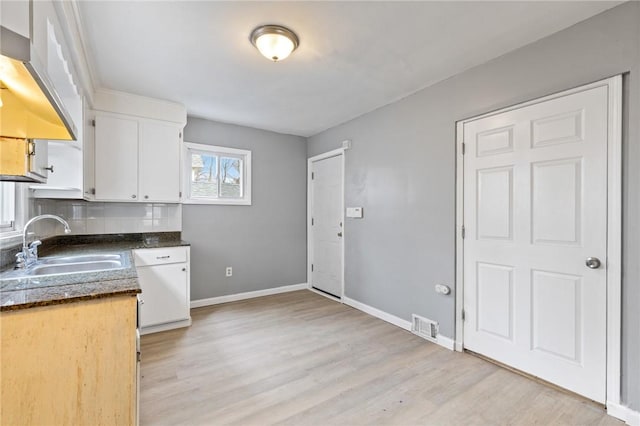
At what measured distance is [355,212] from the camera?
12.0 feet

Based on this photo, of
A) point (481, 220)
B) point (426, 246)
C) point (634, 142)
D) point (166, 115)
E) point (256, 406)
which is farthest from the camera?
point (166, 115)

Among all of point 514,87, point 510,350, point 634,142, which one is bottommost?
point 510,350

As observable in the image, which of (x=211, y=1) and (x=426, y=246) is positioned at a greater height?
(x=211, y=1)

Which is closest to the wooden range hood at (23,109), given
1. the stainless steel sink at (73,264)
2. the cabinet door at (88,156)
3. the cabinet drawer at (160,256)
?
the stainless steel sink at (73,264)

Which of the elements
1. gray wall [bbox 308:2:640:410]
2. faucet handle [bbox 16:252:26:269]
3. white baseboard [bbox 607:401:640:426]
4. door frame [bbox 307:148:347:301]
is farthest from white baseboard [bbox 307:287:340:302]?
faucet handle [bbox 16:252:26:269]

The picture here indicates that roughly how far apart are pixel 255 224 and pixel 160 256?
1.45 meters

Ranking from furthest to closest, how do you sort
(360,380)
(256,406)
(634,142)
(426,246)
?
(426,246) → (360,380) → (256,406) → (634,142)

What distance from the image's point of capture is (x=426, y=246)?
282 cm

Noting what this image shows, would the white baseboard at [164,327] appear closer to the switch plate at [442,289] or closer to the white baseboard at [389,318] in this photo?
the white baseboard at [389,318]

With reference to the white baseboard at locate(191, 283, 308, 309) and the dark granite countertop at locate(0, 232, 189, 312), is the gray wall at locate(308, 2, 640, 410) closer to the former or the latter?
the white baseboard at locate(191, 283, 308, 309)

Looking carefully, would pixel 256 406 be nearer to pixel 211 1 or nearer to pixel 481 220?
pixel 481 220

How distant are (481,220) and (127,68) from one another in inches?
128

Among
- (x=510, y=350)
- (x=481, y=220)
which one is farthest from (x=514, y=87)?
(x=510, y=350)

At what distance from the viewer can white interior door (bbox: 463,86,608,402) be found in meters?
1.81
